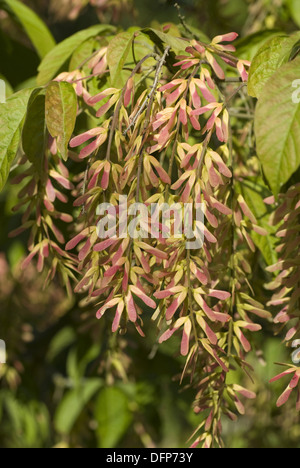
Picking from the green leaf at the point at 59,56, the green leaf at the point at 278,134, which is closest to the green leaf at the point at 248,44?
the green leaf at the point at 59,56

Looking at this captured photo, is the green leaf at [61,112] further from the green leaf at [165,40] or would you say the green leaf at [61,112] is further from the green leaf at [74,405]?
the green leaf at [74,405]

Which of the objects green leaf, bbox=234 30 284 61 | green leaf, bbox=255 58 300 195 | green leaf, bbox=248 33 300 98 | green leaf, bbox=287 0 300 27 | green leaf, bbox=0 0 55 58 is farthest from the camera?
green leaf, bbox=287 0 300 27

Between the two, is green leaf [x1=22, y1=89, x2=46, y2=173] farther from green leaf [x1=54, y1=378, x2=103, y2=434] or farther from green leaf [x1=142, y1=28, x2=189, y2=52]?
green leaf [x1=54, y1=378, x2=103, y2=434]

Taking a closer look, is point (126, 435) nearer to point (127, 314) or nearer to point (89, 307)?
point (89, 307)

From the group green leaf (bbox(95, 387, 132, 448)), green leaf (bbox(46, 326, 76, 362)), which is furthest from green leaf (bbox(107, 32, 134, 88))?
green leaf (bbox(46, 326, 76, 362))

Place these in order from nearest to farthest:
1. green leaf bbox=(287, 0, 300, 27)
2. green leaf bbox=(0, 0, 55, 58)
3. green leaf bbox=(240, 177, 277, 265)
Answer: green leaf bbox=(240, 177, 277, 265), green leaf bbox=(0, 0, 55, 58), green leaf bbox=(287, 0, 300, 27)

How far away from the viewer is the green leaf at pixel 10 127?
69cm

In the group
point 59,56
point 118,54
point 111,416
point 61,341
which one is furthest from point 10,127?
point 61,341

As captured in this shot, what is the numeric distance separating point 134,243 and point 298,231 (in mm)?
213

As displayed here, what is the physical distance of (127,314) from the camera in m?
0.62

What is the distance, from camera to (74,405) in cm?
155

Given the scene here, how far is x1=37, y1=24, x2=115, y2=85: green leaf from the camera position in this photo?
914 millimetres

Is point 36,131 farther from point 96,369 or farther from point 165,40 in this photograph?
point 96,369

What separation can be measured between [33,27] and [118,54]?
49cm
